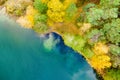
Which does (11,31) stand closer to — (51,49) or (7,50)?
(7,50)

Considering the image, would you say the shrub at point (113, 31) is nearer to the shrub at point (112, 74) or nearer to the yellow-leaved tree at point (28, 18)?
the shrub at point (112, 74)

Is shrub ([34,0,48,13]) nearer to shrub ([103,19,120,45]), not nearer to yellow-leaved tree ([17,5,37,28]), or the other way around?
yellow-leaved tree ([17,5,37,28])

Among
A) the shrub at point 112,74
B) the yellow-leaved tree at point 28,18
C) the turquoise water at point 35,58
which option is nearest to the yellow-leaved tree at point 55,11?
the yellow-leaved tree at point 28,18

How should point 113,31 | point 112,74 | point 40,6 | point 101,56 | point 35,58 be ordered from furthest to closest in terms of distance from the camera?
point 35,58 < point 40,6 < point 112,74 < point 101,56 < point 113,31

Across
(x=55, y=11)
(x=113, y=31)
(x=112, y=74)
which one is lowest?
(x=112, y=74)

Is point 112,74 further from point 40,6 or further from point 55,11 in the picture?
point 40,6

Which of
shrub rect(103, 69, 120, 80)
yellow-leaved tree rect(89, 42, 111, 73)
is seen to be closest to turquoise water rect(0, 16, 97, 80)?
shrub rect(103, 69, 120, 80)

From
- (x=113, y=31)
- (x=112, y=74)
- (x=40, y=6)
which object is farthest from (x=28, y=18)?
(x=112, y=74)

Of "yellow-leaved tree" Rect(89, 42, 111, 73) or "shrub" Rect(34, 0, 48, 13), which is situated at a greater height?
"shrub" Rect(34, 0, 48, 13)

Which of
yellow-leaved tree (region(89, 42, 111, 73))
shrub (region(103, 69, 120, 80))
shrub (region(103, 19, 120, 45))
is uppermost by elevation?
shrub (region(103, 19, 120, 45))
